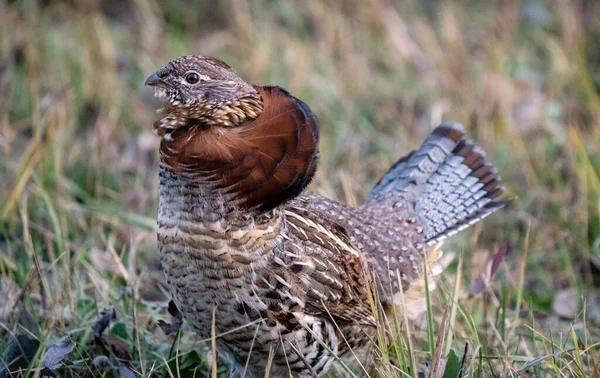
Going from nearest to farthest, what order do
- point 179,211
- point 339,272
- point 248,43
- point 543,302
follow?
point 179,211 → point 339,272 → point 543,302 → point 248,43

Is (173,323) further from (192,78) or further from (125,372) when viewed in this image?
(192,78)

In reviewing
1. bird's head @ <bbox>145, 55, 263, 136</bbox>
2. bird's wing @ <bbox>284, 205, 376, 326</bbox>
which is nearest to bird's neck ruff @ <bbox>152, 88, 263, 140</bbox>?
bird's head @ <bbox>145, 55, 263, 136</bbox>

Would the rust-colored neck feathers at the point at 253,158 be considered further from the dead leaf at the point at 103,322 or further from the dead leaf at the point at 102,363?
the dead leaf at the point at 102,363

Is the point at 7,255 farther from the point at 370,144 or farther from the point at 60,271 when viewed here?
the point at 370,144

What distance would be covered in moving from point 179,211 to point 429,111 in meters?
3.80

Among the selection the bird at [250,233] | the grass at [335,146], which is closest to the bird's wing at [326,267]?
the bird at [250,233]

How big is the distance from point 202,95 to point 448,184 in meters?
1.63

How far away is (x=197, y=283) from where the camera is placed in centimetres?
338

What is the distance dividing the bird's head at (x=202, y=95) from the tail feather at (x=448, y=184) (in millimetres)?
1307

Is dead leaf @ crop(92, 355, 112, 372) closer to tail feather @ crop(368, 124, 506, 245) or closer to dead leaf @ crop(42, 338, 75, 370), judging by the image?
dead leaf @ crop(42, 338, 75, 370)

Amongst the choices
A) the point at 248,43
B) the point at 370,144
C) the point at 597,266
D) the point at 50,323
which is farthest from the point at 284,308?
the point at 248,43

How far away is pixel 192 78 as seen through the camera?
138 inches

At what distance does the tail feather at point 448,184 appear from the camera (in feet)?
14.8

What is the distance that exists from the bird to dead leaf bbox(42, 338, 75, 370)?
1.53 ft
